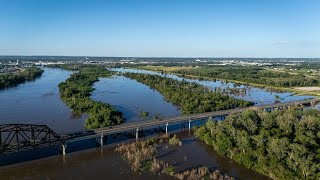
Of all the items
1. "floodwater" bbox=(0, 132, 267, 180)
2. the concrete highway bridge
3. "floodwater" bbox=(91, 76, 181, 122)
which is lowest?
"floodwater" bbox=(0, 132, 267, 180)

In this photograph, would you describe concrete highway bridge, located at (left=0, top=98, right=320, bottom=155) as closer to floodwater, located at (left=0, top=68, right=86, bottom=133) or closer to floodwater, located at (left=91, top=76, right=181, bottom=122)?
floodwater, located at (left=0, top=68, right=86, bottom=133)

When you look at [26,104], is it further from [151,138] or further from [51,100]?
[151,138]

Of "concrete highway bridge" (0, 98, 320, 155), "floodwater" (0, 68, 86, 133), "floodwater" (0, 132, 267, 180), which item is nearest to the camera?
"floodwater" (0, 132, 267, 180)

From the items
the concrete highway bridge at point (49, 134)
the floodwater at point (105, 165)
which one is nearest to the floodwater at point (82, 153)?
the floodwater at point (105, 165)

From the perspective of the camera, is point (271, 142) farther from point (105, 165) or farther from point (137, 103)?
point (137, 103)

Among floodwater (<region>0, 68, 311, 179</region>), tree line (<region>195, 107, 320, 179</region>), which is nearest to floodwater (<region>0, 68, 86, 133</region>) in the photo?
floodwater (<region>0, 68, 311, 179</region>)

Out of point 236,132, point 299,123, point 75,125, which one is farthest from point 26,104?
point 299,123
